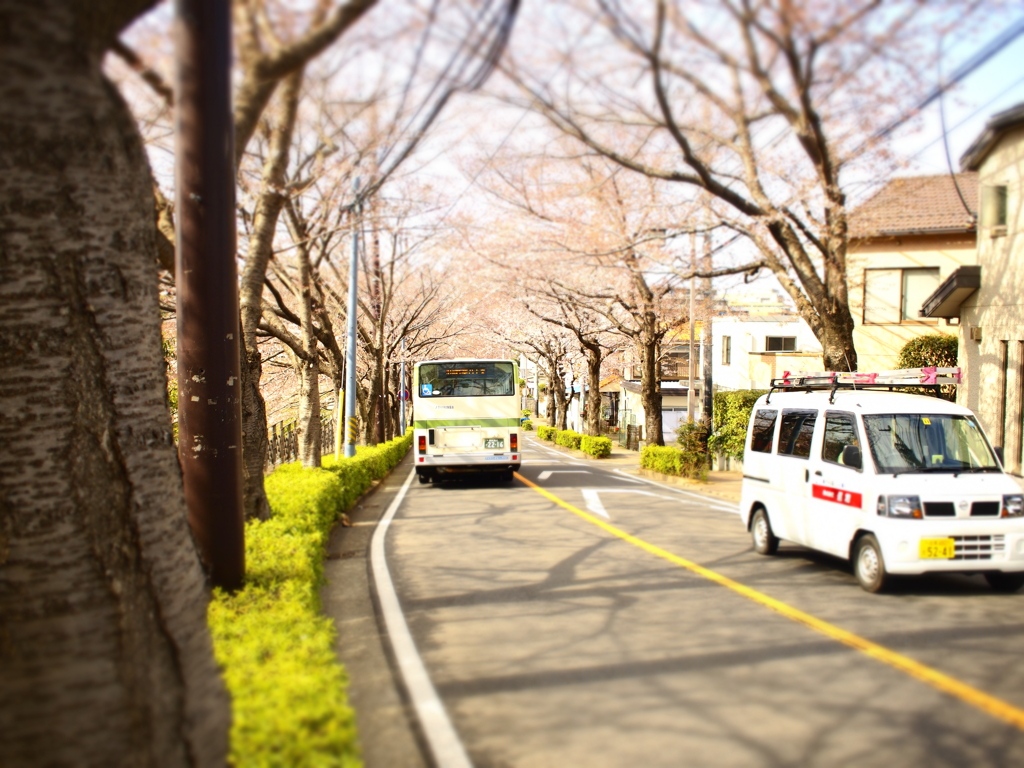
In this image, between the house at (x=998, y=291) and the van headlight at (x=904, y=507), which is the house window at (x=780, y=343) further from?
the van headlight at (x=904, y=507)

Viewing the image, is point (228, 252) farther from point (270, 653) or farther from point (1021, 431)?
point (1021, 431)

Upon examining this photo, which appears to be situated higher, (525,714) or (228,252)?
(228,252)

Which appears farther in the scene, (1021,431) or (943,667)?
(1021,431)

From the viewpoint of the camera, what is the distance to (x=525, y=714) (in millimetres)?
4562

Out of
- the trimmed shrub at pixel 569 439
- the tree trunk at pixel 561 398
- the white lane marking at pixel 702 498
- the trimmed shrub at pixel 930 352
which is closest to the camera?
the white lane marking at pixel 702 498

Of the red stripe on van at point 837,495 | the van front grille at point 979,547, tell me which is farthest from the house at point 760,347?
the van front grille at point 979,547

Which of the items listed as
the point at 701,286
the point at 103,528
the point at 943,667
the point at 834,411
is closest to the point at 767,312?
the point at 701,286

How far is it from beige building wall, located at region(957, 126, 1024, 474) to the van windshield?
818 centimetres

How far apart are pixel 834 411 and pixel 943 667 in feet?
12.0

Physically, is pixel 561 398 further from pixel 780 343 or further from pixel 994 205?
pixel 994 205

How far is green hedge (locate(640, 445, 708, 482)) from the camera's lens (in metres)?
20.5

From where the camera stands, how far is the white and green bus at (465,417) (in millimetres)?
19422

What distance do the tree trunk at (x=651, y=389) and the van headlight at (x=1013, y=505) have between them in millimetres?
17795

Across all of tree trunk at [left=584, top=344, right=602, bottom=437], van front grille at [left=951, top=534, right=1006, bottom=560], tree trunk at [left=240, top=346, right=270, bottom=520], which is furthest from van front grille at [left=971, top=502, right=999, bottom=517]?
tree trunk at [left=584, top=344, right=602, bottom=437]
